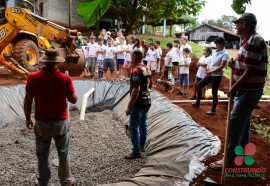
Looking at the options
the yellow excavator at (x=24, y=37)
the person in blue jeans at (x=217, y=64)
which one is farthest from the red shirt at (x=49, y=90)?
the yellow excavator at (x=24, y=37)

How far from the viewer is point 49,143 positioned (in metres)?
3.34

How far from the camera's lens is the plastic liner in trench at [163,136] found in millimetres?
3246

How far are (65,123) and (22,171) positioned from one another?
1417 mm

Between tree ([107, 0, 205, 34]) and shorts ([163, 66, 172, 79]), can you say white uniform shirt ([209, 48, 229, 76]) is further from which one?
shorts ([163, 66, 172, 79])

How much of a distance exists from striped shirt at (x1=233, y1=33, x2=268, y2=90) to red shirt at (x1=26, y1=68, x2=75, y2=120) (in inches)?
73.0

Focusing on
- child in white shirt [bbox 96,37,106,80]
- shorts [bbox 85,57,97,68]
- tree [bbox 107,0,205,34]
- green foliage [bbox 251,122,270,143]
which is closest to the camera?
tree [bbox 107,0,205,34]

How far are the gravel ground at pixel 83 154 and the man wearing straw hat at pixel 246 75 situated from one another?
1532 millimetres

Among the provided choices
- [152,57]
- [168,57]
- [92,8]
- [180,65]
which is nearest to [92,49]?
[152,57]

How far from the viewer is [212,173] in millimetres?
3221

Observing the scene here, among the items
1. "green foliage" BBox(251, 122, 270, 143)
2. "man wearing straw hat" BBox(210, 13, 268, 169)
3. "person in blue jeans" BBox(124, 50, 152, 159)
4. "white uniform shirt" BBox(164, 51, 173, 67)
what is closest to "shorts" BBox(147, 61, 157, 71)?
"white uniform shirt" BBox(164, 51, 173, 67)

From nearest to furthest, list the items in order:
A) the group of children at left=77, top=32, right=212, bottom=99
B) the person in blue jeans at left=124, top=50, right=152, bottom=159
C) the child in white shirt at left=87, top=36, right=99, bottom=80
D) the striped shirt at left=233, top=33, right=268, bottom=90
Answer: the striped shirt at left=233, top=33, right=268, bottom=90 → the person in blue jeans at left=124, top=50, right=152, bottom=159 → the group of children at left=77, top=32, right=212, bottom=99 → the child in white shirt at left=87, top=36, right=99, bottom=80

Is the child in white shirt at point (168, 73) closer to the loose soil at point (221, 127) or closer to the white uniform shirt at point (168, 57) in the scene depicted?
the white uniform shirt at point (168, 57)

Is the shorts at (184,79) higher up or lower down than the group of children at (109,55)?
lower down

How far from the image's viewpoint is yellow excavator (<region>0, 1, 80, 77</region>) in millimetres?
8742
